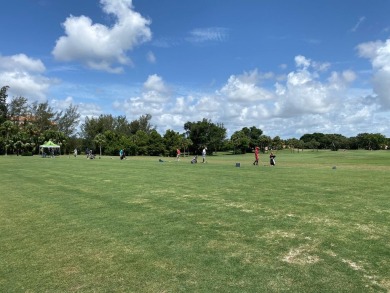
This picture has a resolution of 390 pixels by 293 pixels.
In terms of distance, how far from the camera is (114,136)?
106312 mm

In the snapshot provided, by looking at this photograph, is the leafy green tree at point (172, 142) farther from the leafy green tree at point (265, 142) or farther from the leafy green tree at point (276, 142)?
the leafy green tree at point (276, 142)

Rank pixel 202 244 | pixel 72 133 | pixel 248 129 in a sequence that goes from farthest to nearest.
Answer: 1. pixel 248 129
2. pixel 72 133
3. pixel 202 244

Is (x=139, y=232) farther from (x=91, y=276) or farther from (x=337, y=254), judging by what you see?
(x=337, y=254)

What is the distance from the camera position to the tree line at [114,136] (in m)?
94.6

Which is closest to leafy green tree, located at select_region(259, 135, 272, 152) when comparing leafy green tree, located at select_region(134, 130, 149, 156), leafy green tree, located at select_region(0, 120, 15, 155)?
leafy green tree, located at select_region(134, 130, 149, 156)

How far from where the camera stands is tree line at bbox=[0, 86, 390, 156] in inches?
3723

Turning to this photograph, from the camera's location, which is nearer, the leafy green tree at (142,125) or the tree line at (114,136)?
the tree line at (114,136)

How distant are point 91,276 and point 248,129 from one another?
13071 centimetres

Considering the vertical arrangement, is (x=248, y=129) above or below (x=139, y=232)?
above

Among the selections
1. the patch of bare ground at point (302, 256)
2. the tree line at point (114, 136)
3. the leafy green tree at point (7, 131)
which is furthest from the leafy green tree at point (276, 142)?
the patch of bare ground at point (302, 256)

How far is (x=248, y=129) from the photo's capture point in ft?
443

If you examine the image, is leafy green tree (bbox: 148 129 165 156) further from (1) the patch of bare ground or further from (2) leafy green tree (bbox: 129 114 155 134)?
(1) the patch of bare ground

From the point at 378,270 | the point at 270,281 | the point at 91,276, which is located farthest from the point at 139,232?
the point at 378,270

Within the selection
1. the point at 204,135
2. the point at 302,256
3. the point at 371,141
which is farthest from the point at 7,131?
Answer: the point at 371,141
